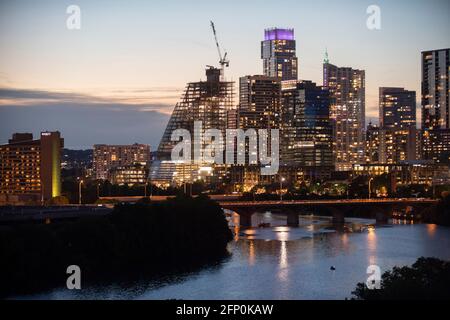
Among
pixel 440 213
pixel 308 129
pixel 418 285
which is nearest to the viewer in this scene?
pixel 418 285

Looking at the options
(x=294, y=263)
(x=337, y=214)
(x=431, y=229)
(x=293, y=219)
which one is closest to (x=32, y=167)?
(x=293, y=219)

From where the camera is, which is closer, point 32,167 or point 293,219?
point 293,219

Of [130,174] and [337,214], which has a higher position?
[130,174]

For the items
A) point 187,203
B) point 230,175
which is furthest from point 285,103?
point 187,203

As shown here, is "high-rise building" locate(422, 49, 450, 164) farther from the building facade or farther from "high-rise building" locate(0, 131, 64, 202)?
"high-rise building" locate(0, 131, 64, 202)

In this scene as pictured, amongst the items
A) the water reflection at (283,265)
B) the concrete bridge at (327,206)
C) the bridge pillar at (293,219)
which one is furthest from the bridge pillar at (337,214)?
the water reflection at (283,265)

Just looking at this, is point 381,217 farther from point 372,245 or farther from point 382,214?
point 372,245

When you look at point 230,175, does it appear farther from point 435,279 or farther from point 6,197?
point 435,279
